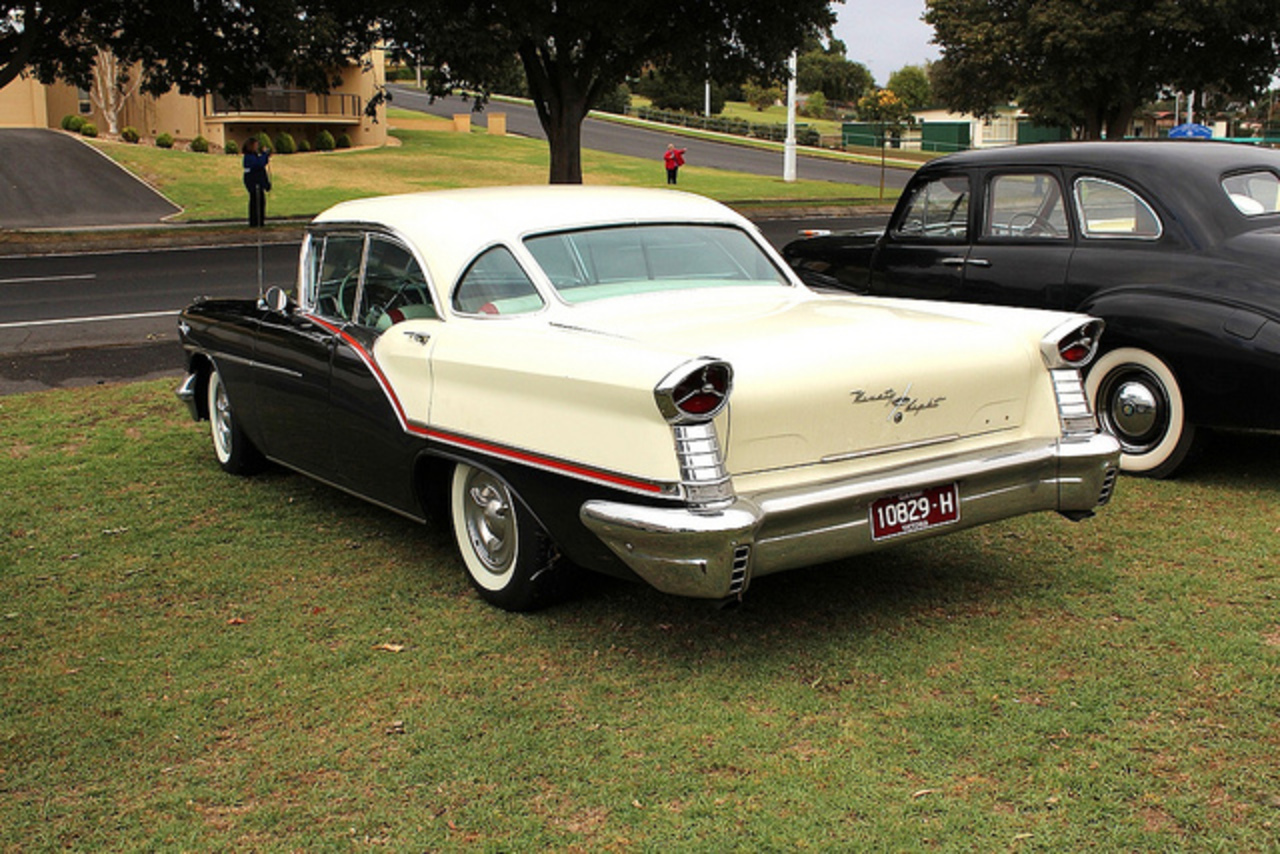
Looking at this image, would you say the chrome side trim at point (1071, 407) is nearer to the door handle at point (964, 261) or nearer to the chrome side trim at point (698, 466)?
the chrome side trim at point (698, 466)

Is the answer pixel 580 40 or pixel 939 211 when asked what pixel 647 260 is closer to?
pixel 939 211

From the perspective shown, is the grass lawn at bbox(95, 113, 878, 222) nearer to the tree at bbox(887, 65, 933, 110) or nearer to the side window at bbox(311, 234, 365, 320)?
the side window at bbox(311, 234, 365, 320)

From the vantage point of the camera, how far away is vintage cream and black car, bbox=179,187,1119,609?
13.5 ft

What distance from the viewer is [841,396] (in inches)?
170

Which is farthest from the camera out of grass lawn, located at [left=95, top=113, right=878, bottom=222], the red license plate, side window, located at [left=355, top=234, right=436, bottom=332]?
grass lawn, located at [left=95, top=113, right=878, bottom=222]

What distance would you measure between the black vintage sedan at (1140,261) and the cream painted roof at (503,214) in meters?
2.19

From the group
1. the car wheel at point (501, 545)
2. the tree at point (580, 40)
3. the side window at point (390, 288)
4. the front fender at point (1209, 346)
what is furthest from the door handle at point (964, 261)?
the tree at point (580, 40)

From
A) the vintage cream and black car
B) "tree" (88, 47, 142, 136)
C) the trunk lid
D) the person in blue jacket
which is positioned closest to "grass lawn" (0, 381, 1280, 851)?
the vintage cream and black car

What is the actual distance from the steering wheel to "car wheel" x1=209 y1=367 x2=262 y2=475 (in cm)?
459

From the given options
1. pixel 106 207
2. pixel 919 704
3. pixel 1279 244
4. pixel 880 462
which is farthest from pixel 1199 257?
pixel 106 207

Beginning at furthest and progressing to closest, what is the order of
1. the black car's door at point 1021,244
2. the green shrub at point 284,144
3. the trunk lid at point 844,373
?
the green shrub at point 284,144, the black car's door at point 1021,244, the trunk lid at point 844,373

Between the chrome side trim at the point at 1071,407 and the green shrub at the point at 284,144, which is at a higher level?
the green shrub at the point at 284,144

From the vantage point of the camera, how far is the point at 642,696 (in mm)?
4152

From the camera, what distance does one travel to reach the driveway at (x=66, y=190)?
28266 millimetres
